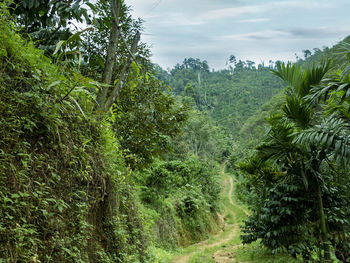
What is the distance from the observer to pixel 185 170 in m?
12.7

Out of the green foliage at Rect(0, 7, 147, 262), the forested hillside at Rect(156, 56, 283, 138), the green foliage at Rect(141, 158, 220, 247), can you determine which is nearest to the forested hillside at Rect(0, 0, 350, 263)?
the green foliage at Rect(0, 7, 147, 262)

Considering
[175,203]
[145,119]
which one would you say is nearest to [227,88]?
[175,203]

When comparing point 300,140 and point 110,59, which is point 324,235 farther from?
point 110,59

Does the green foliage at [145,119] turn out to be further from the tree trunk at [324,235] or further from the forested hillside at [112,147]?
the tree trunk at [324,235]

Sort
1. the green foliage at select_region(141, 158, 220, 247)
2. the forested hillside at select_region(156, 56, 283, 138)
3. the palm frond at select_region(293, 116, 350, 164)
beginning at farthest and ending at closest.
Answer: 1. the forested hillside at select_region(156, 56, 283, 138)
2. the green foliage at select_region(141, 158, 220, 247)
3. the palm frond at select_region(293, 116, 350, 164)

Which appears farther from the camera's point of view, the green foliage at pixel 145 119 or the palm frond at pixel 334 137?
the green foliage at pixel 145 119

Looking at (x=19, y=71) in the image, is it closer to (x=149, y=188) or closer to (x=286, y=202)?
(x=286, y=202)

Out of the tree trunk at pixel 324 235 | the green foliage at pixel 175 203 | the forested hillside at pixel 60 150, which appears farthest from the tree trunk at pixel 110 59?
the green foliage at pixel 175 203

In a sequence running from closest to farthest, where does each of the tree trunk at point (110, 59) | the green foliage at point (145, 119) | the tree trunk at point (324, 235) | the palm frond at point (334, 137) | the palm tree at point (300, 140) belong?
the palm frond at point (334, 137) < the tree trunk at point (110, 59) < the tree trunk at point (324, 235) < the palm tree at point (300, 140) < the green foliage at point (145, 119)

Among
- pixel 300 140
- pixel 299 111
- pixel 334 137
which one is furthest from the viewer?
pixel 299 111

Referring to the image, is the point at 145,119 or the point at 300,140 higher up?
the point at 145,119

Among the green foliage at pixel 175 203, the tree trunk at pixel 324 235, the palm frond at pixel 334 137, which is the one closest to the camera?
the palm frond at pixel 334 137

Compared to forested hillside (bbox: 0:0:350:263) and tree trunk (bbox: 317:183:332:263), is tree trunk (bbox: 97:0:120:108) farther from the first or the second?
tree trunk (bbox: 317:183:332:263)

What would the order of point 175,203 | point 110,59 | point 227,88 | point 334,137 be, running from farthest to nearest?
point 227,88, point 175,203, point 110,59, point 334,137
